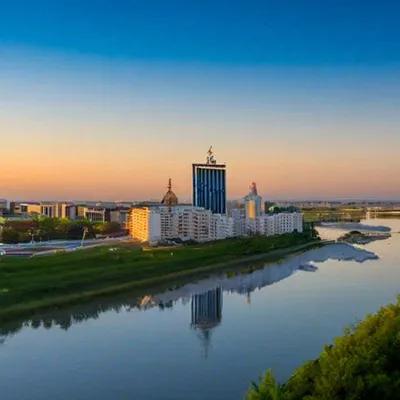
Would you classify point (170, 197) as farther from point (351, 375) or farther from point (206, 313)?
point (351, 375)

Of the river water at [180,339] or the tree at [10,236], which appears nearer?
the river water at [180,339]

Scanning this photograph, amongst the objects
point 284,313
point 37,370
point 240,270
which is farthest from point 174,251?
point 37,370

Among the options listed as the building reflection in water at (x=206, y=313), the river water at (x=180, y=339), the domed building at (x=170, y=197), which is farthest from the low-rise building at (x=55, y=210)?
the building reflection in water at (x=206, y=313)

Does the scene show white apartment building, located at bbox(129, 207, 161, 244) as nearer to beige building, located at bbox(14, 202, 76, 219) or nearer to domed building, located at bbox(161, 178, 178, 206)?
domed building, located at bbox(161, 178, 178, 206)

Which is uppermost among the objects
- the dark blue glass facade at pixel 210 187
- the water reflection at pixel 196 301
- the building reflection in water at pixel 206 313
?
the dark blue glass facade at pixel 210 187

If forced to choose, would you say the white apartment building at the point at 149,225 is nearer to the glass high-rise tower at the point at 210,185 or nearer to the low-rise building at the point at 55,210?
the glass high-rise tower at the point at 210,185

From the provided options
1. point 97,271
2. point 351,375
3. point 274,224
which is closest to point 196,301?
point 97,271
